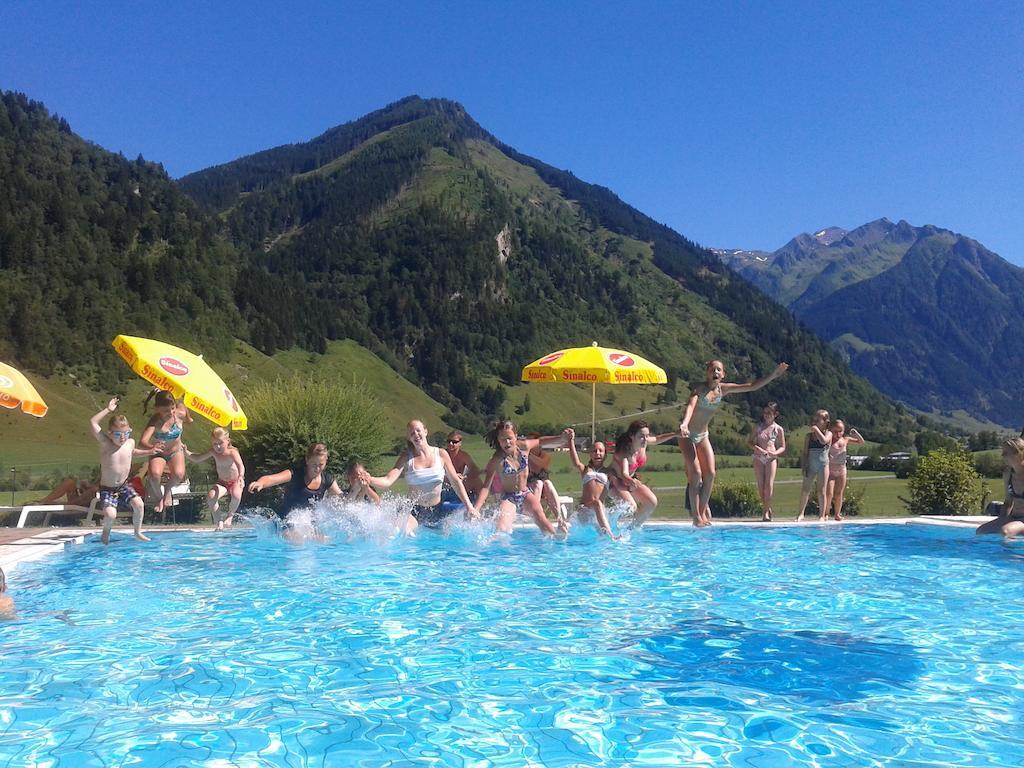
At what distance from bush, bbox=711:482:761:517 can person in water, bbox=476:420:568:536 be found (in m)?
29.7

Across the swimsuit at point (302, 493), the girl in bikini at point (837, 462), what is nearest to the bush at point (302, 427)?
the swimsuit at point (302, 493)

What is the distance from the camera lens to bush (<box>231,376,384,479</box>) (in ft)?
61.2

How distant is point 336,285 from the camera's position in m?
160

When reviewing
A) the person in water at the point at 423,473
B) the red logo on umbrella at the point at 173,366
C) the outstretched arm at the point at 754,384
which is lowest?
the person in water at the point at 423,473

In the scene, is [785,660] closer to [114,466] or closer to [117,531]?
[114,466]

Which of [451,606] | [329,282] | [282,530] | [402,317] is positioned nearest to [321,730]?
[451,606]

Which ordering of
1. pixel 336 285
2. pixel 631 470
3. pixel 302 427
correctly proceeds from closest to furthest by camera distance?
pixel 631 470 < pixel 302 427 < pixel 336 285

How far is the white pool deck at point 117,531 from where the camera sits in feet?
30.0

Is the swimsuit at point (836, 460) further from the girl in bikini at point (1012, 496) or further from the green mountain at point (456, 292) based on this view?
the green mountain at point (456, 292)

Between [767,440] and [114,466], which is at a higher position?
[767,440]

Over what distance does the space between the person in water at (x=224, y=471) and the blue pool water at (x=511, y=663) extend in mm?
2026

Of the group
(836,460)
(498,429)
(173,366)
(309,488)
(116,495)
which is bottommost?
(116,495)

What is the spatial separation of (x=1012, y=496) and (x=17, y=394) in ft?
39.9

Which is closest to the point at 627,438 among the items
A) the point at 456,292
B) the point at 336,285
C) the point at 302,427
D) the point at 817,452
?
the point at 817,452
